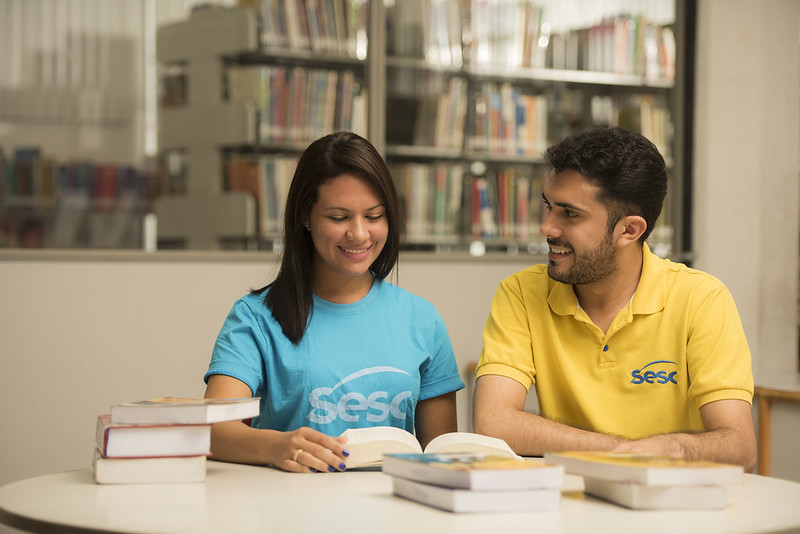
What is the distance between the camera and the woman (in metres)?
1.83

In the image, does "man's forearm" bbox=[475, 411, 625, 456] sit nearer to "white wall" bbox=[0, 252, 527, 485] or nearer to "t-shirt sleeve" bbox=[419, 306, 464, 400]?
"t-shirt sleeve" bbox=[419, 306, 464, 400]

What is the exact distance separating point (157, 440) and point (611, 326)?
0.95 meters

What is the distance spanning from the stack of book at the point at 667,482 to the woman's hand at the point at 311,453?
1.44 feet

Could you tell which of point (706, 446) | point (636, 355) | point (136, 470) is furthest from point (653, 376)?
point (136, 470)

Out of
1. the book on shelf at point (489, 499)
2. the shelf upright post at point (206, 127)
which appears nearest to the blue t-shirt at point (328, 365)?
the book on shelf at point (489, 499)

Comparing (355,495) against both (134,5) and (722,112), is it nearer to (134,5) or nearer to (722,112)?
(134,5)

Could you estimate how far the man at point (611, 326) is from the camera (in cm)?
186

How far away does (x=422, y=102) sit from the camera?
3.84m

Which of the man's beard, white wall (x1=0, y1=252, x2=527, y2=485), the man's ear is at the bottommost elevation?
white wall (x1=0, y1=252, x2=527, y2=485)

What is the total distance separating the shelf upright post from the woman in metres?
1.49

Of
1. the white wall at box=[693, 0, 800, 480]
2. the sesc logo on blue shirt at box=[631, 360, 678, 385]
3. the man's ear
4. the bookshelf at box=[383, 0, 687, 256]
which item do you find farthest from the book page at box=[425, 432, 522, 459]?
the white wall at box=[693, 0, 800, 480]

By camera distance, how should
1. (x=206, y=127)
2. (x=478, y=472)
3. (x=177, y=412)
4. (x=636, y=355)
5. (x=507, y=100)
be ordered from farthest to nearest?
(x=507, y=100) < (x=206, y=127) < (x=636, y=355) < (x=177, y=412) < (x=478, y=472)

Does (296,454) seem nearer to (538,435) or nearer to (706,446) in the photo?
(538,435)

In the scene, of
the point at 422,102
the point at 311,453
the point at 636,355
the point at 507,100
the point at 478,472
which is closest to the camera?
the point at 478,472
